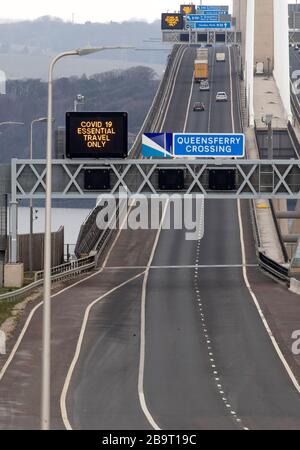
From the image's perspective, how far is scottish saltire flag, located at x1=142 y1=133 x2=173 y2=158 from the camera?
9362 cm

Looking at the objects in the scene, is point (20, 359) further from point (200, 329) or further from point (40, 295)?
point (40, 295)

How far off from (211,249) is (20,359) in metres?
51.0

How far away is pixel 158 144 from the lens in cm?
9600

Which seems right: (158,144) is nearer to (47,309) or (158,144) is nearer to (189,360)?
(189,360)

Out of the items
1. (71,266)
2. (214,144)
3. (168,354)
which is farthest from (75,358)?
(71,266)

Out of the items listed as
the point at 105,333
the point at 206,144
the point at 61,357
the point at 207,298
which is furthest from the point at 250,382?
the point at 206,144

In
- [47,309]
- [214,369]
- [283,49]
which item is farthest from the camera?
[283,49]

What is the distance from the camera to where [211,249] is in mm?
109812

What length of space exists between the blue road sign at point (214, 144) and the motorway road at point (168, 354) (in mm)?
8232

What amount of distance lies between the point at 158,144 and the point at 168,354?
3519 cm

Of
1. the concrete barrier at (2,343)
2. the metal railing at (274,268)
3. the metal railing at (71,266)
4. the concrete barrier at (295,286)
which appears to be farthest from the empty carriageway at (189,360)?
the metal railing at (71,266)

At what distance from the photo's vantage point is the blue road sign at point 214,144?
9006 cm

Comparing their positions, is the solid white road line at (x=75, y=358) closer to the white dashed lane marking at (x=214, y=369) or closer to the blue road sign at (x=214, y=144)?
the white dashed lane marking at (x=214, y=369)
